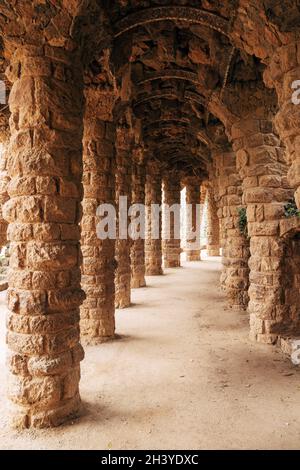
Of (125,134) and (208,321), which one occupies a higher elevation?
(125,134)

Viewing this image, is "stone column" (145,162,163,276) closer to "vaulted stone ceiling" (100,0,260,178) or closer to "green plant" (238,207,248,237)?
"vaulted stone ceiling" (100,0,260,178)

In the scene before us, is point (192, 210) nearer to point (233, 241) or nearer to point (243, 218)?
point (233, 241)

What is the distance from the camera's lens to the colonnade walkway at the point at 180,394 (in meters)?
4.06

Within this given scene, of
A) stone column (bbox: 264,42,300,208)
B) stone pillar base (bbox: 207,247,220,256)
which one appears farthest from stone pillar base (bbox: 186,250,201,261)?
stone column (bbox: 264,42,300,208)

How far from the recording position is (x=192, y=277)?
60.5 feet

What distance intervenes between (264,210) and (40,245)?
5015 mm

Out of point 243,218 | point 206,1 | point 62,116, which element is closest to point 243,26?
point 206,1

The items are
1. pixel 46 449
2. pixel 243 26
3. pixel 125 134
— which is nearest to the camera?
pixel 46 449

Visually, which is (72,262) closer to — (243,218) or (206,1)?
(206,1)

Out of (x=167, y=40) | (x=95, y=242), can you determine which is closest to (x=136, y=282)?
(x=95, y=242)

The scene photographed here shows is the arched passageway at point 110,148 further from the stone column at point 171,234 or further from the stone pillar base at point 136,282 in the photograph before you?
the stone column at point 171,234

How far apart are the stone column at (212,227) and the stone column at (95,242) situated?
2144 cm

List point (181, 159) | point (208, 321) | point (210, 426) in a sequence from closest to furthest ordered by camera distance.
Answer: point (210, 426) → point (208, 321) → point (181, 159)

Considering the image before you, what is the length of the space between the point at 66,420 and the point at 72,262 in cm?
200
